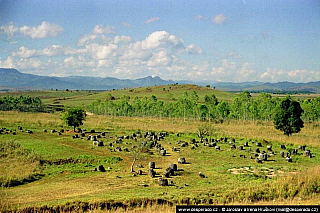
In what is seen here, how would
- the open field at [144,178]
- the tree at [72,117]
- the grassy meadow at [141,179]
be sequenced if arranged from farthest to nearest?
1. the tree at [72,117]
2. the open field at [144,178]
3. the grassy meadow at [141,179]

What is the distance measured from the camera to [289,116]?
4969 cm

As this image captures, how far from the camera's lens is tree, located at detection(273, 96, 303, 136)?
49094 mm

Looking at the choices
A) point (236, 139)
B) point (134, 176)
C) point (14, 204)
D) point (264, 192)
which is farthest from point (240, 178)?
point (236, 139)

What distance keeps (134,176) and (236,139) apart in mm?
30548

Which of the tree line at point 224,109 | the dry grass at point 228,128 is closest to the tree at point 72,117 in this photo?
the dry grass at point 228,128

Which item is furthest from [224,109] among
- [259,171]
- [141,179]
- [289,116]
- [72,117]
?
[141,179]

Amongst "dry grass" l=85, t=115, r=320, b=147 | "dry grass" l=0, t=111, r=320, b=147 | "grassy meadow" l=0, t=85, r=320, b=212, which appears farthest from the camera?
"dry grass" l=0, t=111, r=320, b=147

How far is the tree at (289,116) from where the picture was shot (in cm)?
4909

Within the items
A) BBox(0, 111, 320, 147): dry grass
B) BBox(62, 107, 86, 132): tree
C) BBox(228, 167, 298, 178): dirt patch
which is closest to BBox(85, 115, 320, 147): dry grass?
BBox(0, 111, 320, 147): dry grass

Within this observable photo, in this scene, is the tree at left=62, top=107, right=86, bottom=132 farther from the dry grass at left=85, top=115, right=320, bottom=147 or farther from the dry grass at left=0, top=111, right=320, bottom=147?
the dry grass at left=85, top=115, right=320, bottom=147

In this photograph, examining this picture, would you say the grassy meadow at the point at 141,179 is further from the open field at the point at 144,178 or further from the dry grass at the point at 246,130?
the dry grass at the point at 246,130

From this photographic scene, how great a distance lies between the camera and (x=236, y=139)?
51844 mm

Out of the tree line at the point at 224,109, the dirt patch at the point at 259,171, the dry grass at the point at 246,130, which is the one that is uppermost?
the tree line at the point at 224,109

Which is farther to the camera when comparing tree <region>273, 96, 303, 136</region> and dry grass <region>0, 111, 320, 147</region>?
dry grass <region>0, 111, 320, 147</region>
